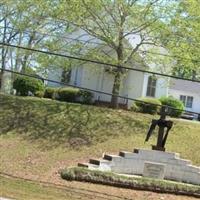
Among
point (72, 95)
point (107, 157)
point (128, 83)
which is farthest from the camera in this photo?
point (128, 83)

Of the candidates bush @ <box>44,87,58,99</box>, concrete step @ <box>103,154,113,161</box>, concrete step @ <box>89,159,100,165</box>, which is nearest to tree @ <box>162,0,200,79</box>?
concrete step @ <box>103,154,113,161</box>

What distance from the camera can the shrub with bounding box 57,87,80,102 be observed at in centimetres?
3494

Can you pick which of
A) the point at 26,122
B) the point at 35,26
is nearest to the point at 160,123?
the point at 26,122

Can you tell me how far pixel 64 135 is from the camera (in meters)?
25.0

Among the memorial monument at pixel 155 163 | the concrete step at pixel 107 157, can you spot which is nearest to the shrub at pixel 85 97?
the concrete step at pixel 107 157

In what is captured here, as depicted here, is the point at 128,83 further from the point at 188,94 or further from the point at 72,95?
the point at 188,94

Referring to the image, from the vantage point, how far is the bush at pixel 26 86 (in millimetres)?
32500

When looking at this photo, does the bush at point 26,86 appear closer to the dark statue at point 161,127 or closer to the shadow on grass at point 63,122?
the shadow on grass at point 63,122

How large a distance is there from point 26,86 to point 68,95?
328cm

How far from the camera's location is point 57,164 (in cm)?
2173

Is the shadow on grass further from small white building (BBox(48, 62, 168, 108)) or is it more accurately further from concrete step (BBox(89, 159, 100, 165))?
small white building (BBox(48, 62, 168, 108))

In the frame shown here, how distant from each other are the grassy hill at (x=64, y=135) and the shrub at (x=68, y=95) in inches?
222

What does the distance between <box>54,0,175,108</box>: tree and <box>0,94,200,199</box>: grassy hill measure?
2.87 metres

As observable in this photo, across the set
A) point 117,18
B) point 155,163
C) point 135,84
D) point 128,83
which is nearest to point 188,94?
point 135,84
